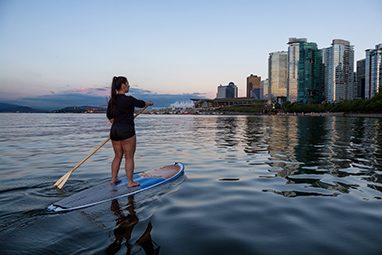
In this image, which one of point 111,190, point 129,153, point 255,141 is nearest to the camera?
point 111,190

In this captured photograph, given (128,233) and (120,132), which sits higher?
(120,132)

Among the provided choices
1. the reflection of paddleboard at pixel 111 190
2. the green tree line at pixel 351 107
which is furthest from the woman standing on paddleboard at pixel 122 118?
the green tree line at pixel 351 107

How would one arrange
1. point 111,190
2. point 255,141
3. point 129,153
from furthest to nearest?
1. point 255,141
2. point 129,153
3. point 111,190

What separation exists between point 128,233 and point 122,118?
3.04 m

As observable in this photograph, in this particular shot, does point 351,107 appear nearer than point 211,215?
No

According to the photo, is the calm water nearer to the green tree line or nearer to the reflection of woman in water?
the reflection of woman in water

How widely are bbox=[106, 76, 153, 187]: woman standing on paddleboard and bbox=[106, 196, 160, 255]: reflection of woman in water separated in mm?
1484

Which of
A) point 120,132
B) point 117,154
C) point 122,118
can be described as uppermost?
point 122,118

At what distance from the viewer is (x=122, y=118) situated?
6.86 m

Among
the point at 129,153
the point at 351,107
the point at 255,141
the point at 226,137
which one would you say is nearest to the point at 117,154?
the point at 129,153

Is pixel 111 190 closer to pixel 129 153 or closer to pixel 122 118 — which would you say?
pixel 129 153

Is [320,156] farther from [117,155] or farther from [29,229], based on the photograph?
[29,229]

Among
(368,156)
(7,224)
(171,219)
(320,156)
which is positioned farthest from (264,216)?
(368,156)

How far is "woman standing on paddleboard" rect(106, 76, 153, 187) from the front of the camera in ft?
22.3
